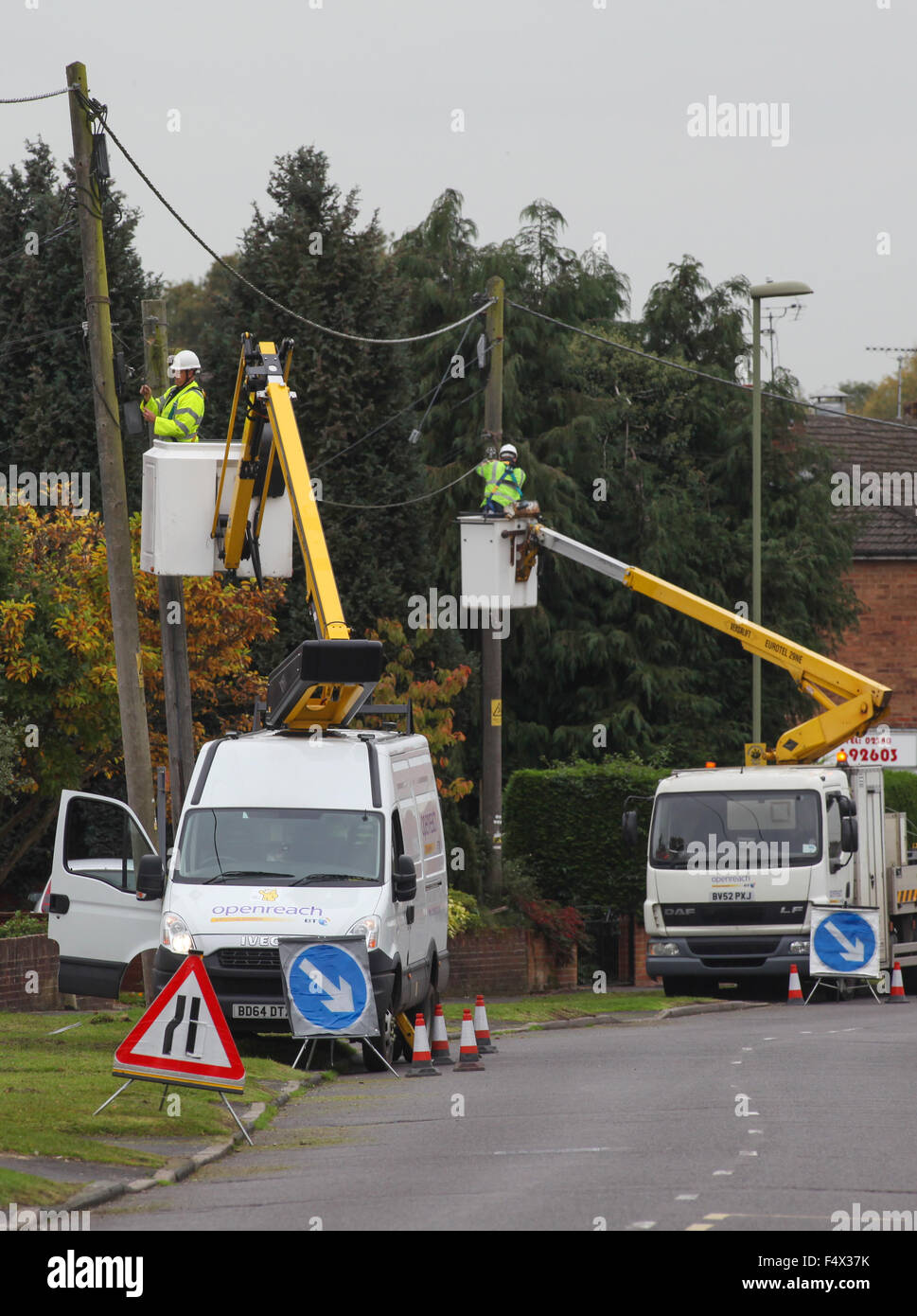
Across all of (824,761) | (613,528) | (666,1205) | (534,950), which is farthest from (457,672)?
(666,1205)

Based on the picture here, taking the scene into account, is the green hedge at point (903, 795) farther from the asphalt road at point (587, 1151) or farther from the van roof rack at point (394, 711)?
the asphalt road at point (587, 1151)

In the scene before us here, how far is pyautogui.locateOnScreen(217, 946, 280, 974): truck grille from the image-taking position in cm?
1567

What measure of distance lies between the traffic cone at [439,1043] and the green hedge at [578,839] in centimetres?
1419

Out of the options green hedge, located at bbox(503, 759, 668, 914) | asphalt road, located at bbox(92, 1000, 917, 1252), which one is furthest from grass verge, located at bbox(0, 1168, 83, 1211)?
green hedge, located at bbox(503, 759, 668, 914)

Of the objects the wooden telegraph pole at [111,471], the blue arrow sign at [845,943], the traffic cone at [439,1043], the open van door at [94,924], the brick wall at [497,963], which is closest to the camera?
the open van door at [94,924]

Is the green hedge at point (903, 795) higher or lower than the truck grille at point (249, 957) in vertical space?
lower

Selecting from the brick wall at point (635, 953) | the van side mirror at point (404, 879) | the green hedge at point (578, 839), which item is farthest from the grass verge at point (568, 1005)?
the van side mirror at point (404, 879)

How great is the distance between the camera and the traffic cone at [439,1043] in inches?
697

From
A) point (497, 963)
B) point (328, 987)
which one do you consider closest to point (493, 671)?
point (497, 963)

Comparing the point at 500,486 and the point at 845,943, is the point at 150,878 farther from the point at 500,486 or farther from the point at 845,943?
the point at 845,943

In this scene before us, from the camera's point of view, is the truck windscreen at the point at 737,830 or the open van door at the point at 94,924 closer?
the open van door at the point at 94,924

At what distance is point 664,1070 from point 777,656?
425 inches

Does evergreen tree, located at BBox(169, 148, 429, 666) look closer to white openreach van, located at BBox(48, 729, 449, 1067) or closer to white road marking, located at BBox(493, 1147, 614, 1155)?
white openreach van, located at BBox(48, 729, 449, 1067)

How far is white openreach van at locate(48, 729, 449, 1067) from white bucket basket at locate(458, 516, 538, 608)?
7372 mm
